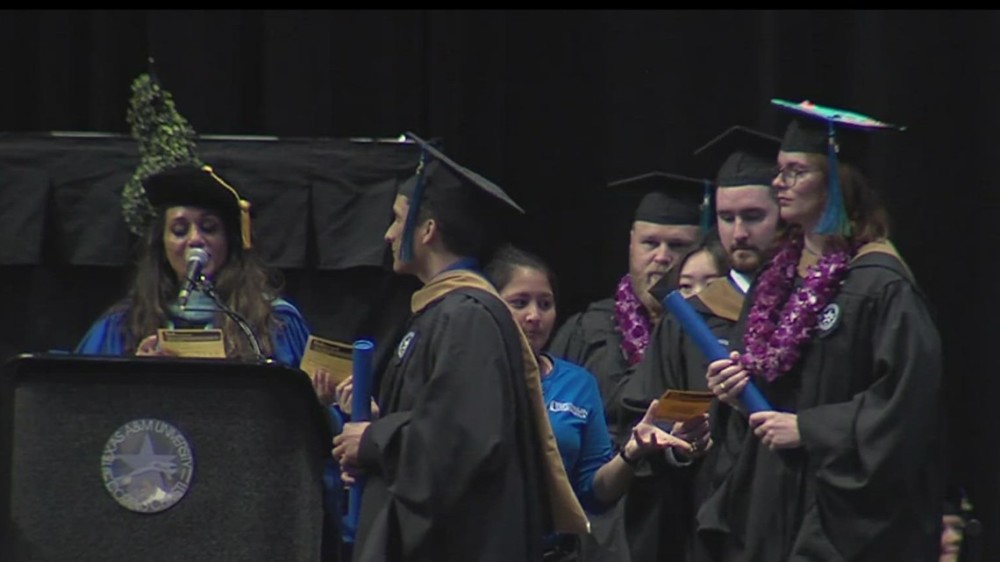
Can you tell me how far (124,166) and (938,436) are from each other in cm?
260

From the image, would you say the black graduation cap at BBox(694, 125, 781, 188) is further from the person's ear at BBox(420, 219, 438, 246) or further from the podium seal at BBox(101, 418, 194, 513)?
the podium seal at BBox(101, 418, 194, 513)

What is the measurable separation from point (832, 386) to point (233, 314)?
148 cm

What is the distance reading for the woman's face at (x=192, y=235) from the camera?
21.1ft

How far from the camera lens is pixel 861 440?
5.69 metres

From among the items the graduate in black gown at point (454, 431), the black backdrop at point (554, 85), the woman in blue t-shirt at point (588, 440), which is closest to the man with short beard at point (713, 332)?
the woman in blue t-shirt at point (588, 440)

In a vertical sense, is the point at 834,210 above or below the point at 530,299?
above

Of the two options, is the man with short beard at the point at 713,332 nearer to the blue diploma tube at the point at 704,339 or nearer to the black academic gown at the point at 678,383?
the black academic gown at the point at 678,383

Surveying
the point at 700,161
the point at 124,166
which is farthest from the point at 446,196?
the point at 700,161

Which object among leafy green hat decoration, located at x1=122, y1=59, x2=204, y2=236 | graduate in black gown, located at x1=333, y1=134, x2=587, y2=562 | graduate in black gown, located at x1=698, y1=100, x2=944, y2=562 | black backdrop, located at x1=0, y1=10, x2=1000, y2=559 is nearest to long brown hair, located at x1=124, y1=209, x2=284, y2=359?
leafy green hat decoration, located at x1=122, y1=59, x2=204, y2=236

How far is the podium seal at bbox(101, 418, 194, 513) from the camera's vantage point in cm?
535

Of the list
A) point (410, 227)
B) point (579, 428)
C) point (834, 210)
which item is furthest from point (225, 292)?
point (834, 210)

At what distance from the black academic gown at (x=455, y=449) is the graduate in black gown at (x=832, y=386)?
1.86ft

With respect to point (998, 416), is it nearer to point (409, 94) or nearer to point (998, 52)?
point (998, 52)

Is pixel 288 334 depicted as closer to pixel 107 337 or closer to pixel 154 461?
pixel 107 337
